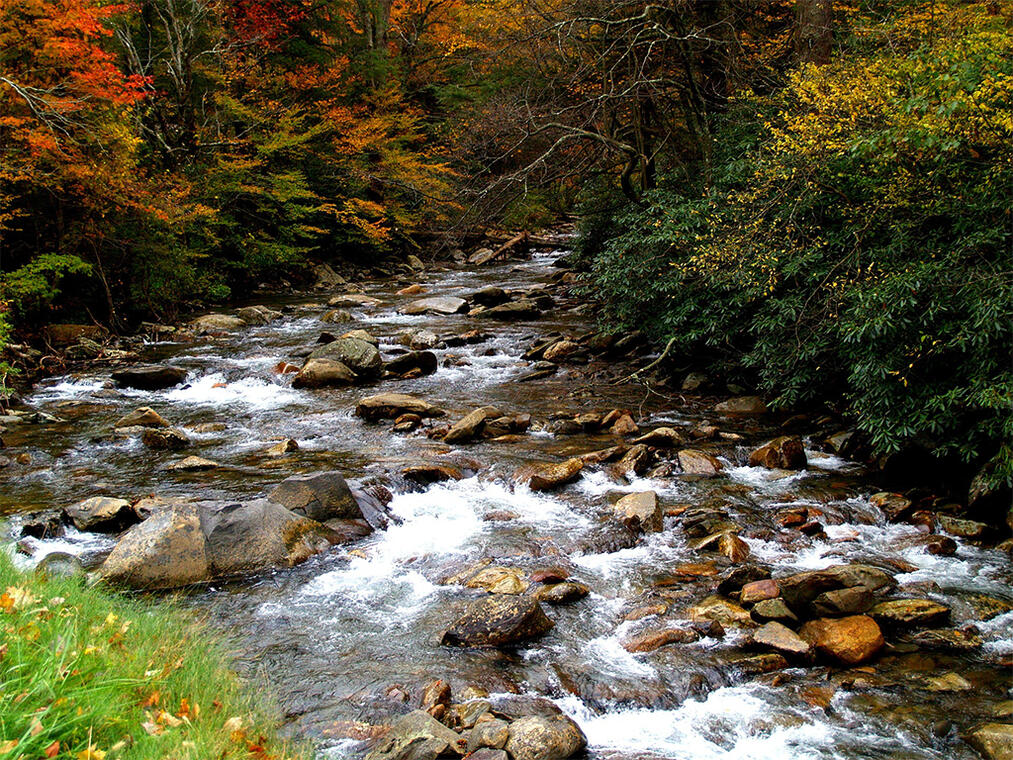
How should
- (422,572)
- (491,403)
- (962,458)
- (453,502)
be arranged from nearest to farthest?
(422,572), (962,458), (453,502), (491,403)

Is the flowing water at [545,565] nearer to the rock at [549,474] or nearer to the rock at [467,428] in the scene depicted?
the rock at [549,474]

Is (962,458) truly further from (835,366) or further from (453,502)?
(453,502)

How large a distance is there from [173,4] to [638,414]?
60.2ft

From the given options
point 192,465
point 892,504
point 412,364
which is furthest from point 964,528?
point 412,364

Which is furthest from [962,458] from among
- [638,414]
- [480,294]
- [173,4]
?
[173,4]

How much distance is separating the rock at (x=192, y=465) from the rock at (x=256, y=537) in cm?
231

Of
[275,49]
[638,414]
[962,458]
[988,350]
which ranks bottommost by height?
[638,414]

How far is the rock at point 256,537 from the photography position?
621 centimetres

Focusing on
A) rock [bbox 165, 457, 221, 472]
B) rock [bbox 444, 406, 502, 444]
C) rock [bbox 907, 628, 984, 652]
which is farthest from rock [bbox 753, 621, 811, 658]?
rock [bbox 165, 457, 221, 472]

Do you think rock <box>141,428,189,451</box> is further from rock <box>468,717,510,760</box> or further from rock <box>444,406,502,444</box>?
rock <box>468,717,510,760</box>

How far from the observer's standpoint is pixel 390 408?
1079 centimetres

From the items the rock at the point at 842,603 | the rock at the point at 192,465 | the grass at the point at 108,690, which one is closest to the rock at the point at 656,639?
the rock at the point at 842,603

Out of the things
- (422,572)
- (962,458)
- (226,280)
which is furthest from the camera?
(226,280)

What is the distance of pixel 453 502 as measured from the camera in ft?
25.6
